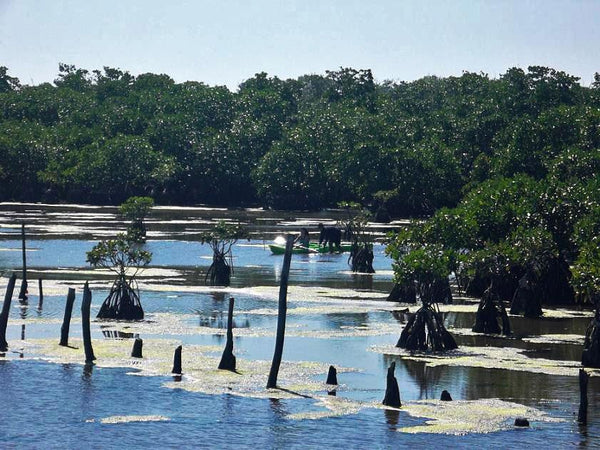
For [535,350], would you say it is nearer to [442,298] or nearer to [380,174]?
[442,298]

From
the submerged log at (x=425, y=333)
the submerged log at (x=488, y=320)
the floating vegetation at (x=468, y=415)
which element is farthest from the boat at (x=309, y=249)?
the floating vegetation at (x=468, y=415)

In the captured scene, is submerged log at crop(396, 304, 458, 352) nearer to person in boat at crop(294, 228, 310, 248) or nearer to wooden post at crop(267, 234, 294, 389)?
wooden post at crop(267, 234, 294, 389)

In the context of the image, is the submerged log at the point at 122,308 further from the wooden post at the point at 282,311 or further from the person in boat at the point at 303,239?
the person in boat at the point at 303,239

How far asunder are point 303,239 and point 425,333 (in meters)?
62.8

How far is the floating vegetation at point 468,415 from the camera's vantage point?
41.2 m

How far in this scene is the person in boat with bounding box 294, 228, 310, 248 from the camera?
112 m

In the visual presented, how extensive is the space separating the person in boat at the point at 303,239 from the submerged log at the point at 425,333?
57.0 m

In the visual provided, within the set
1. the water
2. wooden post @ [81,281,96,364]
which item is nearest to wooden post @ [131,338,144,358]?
the water

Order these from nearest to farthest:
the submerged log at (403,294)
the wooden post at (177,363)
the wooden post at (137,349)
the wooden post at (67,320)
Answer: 1. the wooden post at (177,363)
2. the wooden post at (137,349)
3. the wooden post at (67,320)
4. the submerged log at (403,294)

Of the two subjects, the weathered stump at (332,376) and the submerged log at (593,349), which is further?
the submerged log at (593,349)

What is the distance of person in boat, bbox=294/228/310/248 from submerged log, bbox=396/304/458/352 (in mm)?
56956

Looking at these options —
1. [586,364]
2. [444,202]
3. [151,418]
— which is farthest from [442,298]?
[444,202]

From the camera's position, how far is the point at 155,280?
275 ft

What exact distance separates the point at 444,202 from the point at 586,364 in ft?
376
